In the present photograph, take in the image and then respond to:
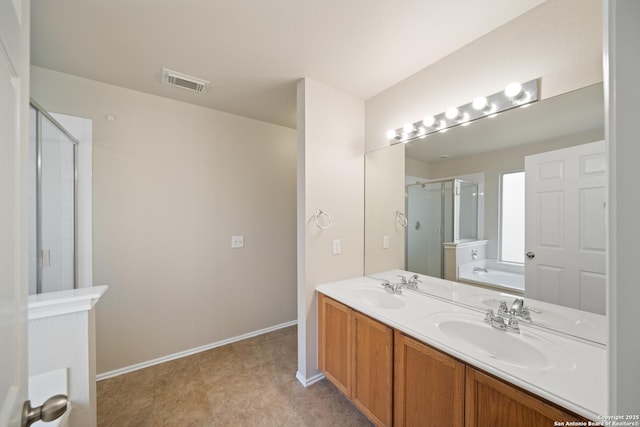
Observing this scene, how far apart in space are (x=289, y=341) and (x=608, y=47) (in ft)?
9.65

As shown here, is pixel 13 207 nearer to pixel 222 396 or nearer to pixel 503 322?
pixel 503 322

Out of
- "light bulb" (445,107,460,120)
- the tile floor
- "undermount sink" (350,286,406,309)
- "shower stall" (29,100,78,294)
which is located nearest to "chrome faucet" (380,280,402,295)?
"undermount sink" (350,286,406,309)

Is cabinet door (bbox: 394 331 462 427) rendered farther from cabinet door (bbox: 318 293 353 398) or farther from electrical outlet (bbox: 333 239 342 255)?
electrical outlet (bbox: 333 239 342 255)

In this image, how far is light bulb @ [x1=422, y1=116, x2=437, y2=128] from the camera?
1758 millimetres

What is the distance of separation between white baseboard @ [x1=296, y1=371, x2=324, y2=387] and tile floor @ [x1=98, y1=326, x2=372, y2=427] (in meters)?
0.04

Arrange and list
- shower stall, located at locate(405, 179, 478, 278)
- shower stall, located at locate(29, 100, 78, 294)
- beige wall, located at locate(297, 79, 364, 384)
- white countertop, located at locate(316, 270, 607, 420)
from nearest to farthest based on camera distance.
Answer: white countertop, located at locate(316, 270, 607, 420) < shower stall, located at locate(29, 100, 78, 294) < shower stall, located at locate(405, 179, 478, 278) < beige wall, located at locate(297, 79, 364, 384)

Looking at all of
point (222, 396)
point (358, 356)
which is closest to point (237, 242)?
point (222, 396)

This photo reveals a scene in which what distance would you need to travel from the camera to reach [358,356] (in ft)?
5.29

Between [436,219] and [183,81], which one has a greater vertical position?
[183,81]

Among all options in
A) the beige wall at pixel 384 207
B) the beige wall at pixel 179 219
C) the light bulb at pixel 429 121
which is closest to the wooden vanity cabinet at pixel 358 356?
the beige wall at pixel 384 207

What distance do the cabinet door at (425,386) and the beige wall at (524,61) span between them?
1481mm

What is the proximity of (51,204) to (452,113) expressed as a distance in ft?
9.55

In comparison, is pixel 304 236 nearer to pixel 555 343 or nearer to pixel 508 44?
pixel 555 343

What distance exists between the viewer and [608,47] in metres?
0.45
